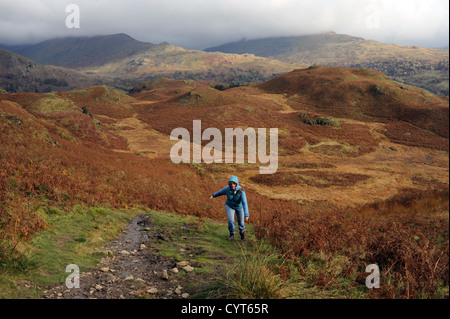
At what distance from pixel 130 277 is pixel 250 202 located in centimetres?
1496

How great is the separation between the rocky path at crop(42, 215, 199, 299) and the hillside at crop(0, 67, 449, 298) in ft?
0.27

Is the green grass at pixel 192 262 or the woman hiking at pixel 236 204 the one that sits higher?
the woman hiking at pixel 236 204

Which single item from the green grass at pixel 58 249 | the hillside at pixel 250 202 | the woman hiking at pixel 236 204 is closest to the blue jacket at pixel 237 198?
the woman hiking at pixel 236 204

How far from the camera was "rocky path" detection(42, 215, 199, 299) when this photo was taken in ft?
14.6

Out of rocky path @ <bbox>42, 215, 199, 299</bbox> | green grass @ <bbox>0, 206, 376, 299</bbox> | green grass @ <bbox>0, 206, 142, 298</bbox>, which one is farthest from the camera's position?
rocky path @ <bbox>42, 215, 199, 299</bbox>

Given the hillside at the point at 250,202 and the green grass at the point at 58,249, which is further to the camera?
the hillside at the point at 250,202

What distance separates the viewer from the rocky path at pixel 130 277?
444 centimetres

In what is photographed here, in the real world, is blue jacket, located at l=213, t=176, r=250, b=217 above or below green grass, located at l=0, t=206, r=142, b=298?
above

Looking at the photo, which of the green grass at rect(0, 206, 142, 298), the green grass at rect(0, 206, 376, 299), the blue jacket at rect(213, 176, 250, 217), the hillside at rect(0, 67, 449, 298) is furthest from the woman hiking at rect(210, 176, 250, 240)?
the green grass at rect(0, 206, 142, 298)

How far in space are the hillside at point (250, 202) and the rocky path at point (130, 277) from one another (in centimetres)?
8

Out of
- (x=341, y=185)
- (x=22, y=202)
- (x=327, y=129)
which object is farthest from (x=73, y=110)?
(x=327, y=129)

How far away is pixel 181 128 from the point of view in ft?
175

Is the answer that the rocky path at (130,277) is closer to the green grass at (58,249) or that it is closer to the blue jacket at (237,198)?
the green grass at (58,249)

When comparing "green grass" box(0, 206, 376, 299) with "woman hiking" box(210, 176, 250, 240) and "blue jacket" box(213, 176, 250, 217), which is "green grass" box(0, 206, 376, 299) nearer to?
"woman hiking" box(210, 176, 250, 240)
